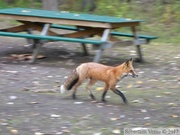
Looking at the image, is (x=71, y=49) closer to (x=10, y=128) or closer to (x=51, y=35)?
(x=51, y=35)

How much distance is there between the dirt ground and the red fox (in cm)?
17

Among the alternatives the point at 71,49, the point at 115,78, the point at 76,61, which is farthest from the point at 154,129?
the point at 71,49

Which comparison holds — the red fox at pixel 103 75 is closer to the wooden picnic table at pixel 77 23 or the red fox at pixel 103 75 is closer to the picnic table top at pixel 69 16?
the wooden picnic table at pixel 77 23

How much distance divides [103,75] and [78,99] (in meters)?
0.51

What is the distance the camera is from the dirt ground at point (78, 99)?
6.10m

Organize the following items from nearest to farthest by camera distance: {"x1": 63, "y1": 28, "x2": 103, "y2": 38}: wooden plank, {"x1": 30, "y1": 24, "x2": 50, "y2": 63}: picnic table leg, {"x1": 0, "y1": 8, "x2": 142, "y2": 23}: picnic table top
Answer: {"x1": 0, "y1": 8, "x2": 142, "y2": 23}: picnic table top, {"x1": 30, "y1": 24, "x2": 50, "y2": 63}: picnic table leg, {"x1": 63, "y1": 28, "x2": 103, "y2": 38}: wooden plank

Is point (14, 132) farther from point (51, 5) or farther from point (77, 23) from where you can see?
point (51, 5)

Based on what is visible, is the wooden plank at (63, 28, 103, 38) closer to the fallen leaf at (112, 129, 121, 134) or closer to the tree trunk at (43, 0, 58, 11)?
the tree trunk at (43, 0, 58, 11)

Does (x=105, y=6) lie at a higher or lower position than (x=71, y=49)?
higher

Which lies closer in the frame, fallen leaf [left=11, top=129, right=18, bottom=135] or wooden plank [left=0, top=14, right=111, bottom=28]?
fallen leaf [left=11, top=129, right=18, bottom=135]

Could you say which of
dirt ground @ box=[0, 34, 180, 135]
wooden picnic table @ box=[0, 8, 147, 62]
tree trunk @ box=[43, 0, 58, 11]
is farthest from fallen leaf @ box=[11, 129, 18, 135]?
tree trunk @ box=[43, 0, 58, 11]

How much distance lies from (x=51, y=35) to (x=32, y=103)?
403cm

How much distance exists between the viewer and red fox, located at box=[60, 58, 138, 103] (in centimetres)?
704

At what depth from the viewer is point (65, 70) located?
965 cm
